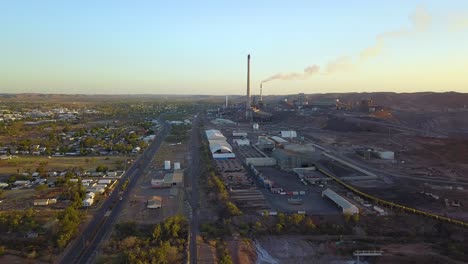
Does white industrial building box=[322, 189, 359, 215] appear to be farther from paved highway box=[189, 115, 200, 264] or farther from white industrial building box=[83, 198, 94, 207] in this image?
white industrial building box=[83, 198, 94, 207]

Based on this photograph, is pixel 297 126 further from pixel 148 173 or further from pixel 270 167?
pixel 148 173

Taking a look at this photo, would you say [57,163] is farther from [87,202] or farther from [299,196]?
[299,196]

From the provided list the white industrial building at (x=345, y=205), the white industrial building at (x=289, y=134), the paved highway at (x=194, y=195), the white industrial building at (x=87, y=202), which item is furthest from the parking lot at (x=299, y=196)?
the white industrial building at (x=289, y=134)

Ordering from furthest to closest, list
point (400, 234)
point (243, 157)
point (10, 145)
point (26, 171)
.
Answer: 1. point (10, 145)
2. point (243, 157)
3. point (26, 171)
4. point (400, 234)

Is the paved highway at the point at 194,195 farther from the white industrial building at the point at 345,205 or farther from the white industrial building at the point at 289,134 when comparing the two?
the white industrial building at the point at 289,134

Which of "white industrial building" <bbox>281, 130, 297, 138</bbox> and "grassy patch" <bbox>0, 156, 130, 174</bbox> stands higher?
"white industrial building" <bbox>281, 130, 297, 138</bbox>

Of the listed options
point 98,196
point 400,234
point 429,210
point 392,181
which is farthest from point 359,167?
point 98,196

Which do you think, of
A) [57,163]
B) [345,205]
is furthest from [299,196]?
[57,163]

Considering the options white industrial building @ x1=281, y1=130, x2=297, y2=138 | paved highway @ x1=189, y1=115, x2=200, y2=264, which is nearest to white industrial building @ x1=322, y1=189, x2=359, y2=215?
paved highway @ x1=189, y1=115, x2=200, y2=264

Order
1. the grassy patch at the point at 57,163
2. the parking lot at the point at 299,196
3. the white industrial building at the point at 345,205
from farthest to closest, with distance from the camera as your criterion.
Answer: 1. the grassy patch at the point at 57,163
2. the parking lot at the point at 299,196
3. the white industrial building at the point at 345,205

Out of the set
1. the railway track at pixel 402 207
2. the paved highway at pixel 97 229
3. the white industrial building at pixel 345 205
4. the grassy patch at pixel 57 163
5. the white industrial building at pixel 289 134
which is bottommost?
the paved highway at pixel 97 229

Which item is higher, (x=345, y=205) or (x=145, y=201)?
(x=345, y=205)
